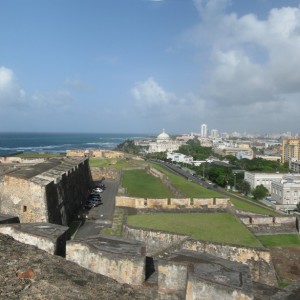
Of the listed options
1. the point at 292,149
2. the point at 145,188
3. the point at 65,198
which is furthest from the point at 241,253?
the point at 292,149

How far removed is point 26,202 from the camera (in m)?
13.6

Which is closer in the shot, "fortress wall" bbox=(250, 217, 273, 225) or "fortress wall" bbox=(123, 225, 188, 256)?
"fortress wall" bbox=(123, 225, 188, 256)

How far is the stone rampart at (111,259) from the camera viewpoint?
6414mm

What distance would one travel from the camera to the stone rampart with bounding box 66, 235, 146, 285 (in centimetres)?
641

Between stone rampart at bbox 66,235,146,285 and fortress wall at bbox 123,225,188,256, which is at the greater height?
stone rampart at bbox 66,235,146,285

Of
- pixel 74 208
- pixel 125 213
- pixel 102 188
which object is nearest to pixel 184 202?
pixel 125 213

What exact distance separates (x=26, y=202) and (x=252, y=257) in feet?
25.7

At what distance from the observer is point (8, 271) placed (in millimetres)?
4262

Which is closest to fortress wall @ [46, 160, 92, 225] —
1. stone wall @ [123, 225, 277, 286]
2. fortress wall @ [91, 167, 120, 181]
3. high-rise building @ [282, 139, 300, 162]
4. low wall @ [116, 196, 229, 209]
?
low wall @ [116, 196, 229, 209]

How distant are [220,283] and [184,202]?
11511 millimetres

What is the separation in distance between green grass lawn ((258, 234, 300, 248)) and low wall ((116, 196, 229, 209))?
336 cm

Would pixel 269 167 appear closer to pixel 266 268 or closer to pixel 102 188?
pixel 102 188

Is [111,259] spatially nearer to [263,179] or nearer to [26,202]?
[26,202]

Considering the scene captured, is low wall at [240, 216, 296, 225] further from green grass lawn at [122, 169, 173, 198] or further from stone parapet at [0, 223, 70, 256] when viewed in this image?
stone parapet at [0, 223, 70, 256]
